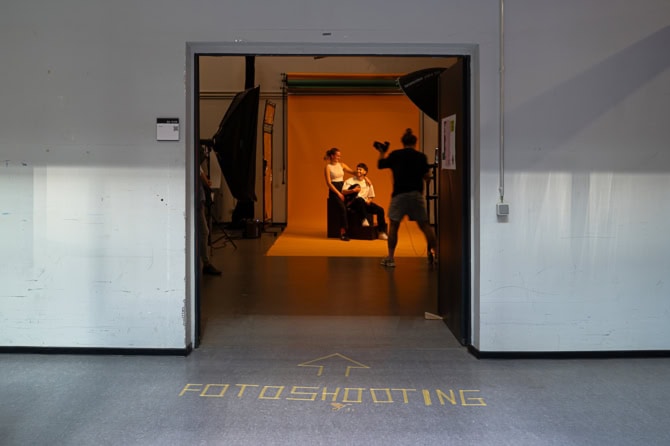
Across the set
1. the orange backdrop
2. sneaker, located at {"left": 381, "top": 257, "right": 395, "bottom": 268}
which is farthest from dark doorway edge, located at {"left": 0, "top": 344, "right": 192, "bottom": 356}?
the orange backdrop

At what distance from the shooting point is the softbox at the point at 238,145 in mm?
7465

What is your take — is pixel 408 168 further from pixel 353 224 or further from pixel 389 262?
pixel 353 224

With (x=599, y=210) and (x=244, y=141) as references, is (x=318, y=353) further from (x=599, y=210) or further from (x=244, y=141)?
(x=244, y=141)

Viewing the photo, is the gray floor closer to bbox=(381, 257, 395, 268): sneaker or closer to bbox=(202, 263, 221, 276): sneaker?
bbox=(202, 263, 221, 276): sneaker

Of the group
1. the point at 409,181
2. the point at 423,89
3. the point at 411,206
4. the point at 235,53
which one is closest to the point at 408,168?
the point at 409,181

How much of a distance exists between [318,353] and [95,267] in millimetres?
1553

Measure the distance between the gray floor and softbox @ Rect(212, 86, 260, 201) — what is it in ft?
8.05

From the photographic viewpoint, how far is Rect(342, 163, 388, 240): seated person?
35.6 feet

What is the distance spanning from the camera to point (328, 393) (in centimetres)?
370

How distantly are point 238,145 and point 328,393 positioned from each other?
4.34m

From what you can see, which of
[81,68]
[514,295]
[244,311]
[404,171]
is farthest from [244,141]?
[514,295]

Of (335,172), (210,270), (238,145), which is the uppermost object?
(238,145)

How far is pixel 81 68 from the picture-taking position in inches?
171

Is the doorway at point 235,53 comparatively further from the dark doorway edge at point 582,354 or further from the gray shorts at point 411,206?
the gray shorts at point 411,206
